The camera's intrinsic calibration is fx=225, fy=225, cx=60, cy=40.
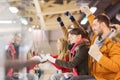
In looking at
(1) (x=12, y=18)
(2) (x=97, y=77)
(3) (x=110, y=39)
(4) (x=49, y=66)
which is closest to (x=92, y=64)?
(2) (x=97, y=77)

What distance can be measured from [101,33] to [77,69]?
381 millimetres

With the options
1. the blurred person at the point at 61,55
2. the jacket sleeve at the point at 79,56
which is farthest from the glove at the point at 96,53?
the blurred person at the point at 61,55

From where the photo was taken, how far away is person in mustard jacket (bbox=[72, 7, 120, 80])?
4.33 feet

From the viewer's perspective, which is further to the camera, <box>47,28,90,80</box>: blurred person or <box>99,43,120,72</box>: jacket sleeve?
<box>47,28,90,80</box>: blurred person

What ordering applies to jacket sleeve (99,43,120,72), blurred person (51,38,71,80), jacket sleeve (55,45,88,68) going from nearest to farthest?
1. jacket sleeve (99,43,120,72)
2. jacket sleeve (55,45,88,68)
3. blurred person (51,38,71,80)

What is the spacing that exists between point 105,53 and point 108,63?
13 cm

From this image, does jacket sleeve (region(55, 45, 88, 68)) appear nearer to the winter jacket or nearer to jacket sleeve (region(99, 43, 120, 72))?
the winter jacket

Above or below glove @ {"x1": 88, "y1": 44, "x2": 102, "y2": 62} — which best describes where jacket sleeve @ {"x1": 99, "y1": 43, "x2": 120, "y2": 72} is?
below

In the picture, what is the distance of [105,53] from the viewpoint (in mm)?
1418

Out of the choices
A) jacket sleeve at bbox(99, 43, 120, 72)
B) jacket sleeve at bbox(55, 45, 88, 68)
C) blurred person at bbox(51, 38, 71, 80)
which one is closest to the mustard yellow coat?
jacket sleeve at bbox(99, 43, 120, 72)

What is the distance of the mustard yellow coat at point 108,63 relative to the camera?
4.30 ft

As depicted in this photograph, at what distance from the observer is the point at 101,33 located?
1.46m

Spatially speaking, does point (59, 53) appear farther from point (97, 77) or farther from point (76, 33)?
point (97, 77)

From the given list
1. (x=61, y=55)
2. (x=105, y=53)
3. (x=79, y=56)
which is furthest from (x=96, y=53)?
(x=61, y=55)
